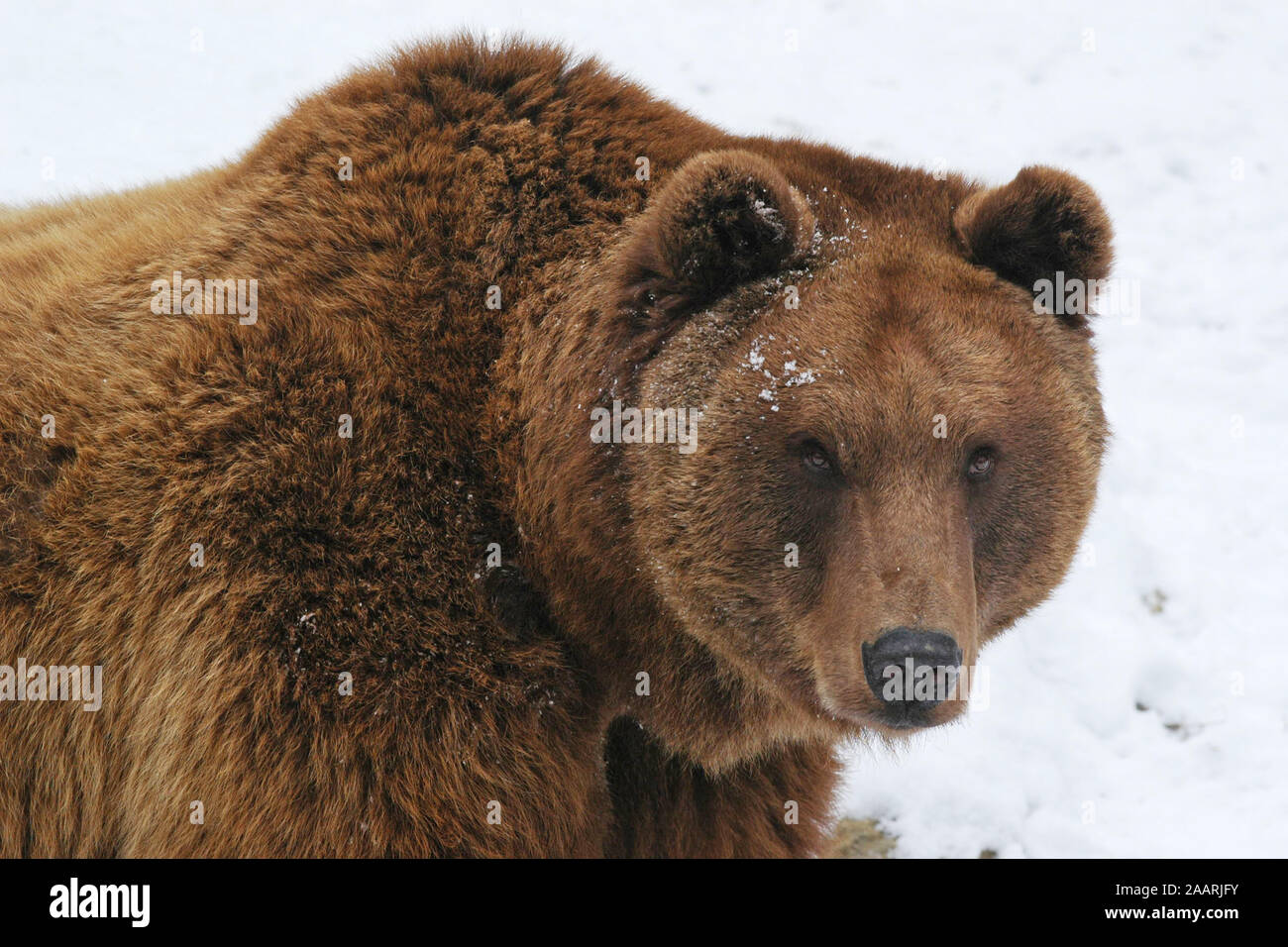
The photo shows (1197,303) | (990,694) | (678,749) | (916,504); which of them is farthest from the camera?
(1197,303)

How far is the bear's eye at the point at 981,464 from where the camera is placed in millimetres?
4441

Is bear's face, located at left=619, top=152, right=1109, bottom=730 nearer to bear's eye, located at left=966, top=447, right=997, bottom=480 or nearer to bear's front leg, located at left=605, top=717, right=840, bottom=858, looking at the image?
bear's eye, located at left=966, top=447, right=997, bottom=480

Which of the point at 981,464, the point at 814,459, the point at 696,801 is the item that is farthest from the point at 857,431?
the point at 696,801

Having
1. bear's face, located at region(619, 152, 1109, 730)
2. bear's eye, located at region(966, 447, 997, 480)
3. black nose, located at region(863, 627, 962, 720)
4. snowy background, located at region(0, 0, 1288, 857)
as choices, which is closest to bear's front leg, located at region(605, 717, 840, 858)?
snowy background, located at region(0, 0, 1288, 857)

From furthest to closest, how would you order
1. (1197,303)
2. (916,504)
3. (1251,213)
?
(1251,213)
(1197,303)
(916,504)

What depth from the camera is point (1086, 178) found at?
11.4 meters

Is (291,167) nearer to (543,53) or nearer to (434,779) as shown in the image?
(543,53)

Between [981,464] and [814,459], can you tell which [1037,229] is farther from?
[814,459]

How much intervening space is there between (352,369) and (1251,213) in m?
8.91

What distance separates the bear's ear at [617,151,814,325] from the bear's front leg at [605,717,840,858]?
168 cm

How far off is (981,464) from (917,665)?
77cm

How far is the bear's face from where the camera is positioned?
4281 millimetres

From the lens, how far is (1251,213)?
11.1 metres

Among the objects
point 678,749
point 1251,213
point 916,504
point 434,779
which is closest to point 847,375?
A: point 916,504
